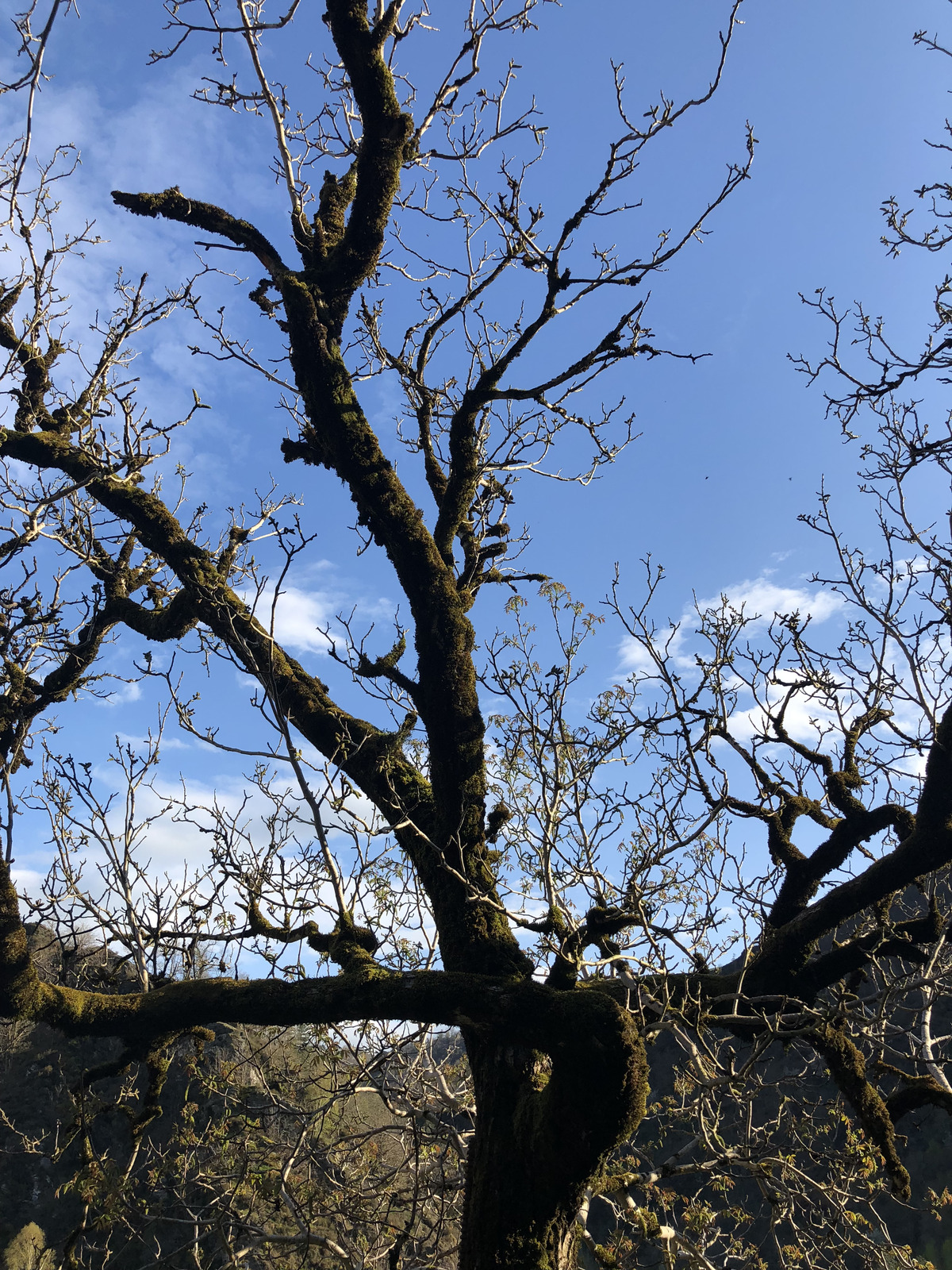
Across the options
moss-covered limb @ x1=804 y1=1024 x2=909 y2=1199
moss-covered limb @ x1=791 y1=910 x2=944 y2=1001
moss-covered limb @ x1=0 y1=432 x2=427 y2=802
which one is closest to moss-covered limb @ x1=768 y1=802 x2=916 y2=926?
moss-covered limb @ x1=791 y1=910 x2=944 y2=1001

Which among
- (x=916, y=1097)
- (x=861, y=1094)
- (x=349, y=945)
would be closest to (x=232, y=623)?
(x=349, y=945)

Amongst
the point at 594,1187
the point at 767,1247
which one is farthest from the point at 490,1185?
the point at 767,1247

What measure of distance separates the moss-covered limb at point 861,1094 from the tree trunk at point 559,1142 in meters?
1.48

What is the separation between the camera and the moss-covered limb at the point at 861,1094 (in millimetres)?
4613

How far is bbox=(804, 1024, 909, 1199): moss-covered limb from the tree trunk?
1.48 metres

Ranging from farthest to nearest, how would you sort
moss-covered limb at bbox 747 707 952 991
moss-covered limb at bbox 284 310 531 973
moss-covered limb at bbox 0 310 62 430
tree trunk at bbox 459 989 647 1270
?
1. moss-covered limb at bbox 0 310 62 430
2. moss-covered limb at bbox 284 310 531 973
3. moss-covered limb at bbox 747 707 952 991
4. tree trunk at bbox 459 989 647 1270

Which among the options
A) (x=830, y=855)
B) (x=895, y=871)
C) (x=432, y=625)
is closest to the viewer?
(x=895, y=871)

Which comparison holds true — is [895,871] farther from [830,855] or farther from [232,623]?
[232,623]

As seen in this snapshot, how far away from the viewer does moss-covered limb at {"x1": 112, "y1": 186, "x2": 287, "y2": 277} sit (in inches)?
247

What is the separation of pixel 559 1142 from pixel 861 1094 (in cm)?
205

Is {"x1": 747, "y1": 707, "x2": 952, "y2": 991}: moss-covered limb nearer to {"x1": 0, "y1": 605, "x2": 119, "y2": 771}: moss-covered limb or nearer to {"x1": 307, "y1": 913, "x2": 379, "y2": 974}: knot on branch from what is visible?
{"x1": 307, "y1": 913, "x2": 379, "y2": 974}: knot on branch

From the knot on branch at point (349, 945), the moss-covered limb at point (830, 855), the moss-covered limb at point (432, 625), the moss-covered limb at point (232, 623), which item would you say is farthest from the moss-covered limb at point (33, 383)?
the moss-covered limb at point (830, 855)

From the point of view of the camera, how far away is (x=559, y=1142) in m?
3.86

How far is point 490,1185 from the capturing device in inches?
158
